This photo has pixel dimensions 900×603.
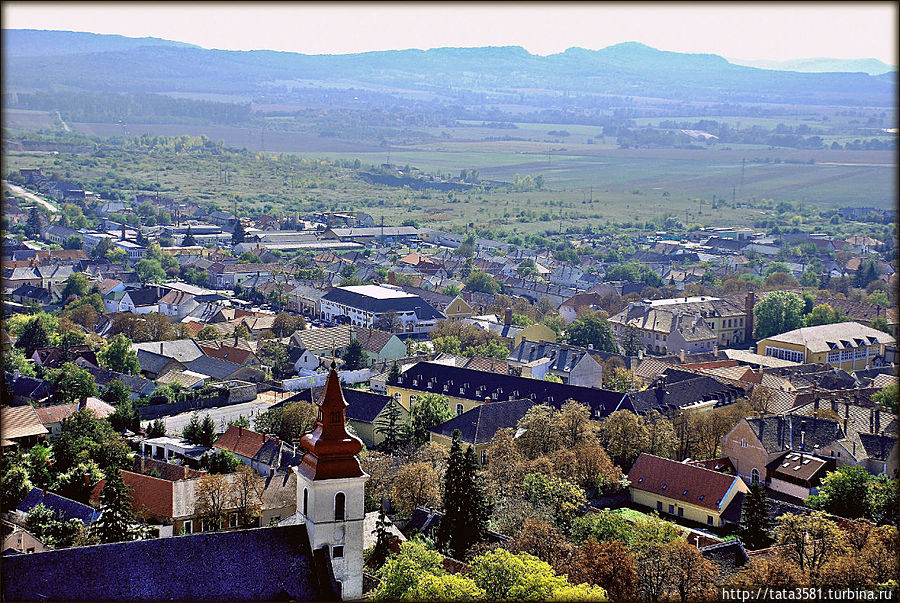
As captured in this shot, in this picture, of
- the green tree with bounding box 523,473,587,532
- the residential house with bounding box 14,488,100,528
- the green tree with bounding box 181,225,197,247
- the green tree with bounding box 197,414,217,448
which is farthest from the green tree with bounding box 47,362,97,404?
the green tree with bounding box 181,225,197,247

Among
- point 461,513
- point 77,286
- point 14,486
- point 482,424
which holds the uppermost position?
point 461,513

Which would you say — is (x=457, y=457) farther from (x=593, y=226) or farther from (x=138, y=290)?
(x=593, y=226)

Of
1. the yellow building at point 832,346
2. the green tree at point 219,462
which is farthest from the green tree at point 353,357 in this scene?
the yellow building at point 832,346

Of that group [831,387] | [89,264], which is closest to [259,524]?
[831,387]

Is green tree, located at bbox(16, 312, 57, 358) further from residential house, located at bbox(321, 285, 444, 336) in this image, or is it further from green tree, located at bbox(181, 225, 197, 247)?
green tree, located at bbox(181, 225, 197, 247)

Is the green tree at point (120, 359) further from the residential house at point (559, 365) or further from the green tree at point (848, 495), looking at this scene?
the green tree at point (848, 495)

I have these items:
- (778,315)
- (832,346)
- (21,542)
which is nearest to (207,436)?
(21,542)

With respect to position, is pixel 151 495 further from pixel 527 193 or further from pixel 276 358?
pixel 527 193
